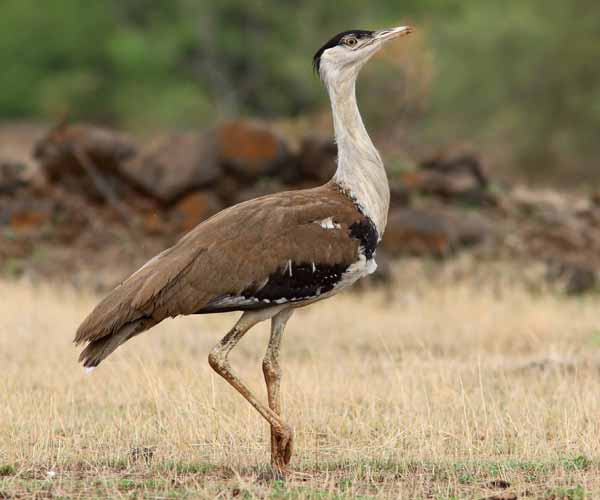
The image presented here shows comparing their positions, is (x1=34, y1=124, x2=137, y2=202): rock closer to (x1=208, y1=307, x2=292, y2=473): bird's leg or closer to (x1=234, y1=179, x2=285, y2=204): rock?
(x1=234, y1=179, x2=285, y2=204): rock

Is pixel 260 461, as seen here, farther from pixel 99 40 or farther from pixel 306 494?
pixel 99 40

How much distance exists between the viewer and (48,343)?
9.66 m

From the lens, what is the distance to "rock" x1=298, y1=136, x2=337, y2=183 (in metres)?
14.6

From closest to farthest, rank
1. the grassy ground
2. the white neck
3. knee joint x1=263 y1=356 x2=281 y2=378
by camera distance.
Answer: the grassy ground → knee joint x1=263 y1=356 x2=281 y2=378 → the white neck

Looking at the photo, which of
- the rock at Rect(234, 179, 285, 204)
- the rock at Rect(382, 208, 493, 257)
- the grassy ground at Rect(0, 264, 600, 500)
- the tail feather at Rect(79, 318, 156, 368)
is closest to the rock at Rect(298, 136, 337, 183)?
the rock at Rect(234, 179, 285, 204)

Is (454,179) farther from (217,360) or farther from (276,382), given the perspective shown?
(217,360)

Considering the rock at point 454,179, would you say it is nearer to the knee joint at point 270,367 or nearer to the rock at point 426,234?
the rock at point 426,234

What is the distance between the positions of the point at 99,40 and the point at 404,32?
1321 inches

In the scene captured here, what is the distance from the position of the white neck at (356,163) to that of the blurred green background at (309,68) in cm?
1620

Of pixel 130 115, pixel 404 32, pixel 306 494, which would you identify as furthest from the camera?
pixel 130 115

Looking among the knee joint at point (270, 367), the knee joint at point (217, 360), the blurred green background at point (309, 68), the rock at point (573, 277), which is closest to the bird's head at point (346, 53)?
the knee joint at point (270, 367)

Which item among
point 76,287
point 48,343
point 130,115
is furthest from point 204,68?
point 48,343

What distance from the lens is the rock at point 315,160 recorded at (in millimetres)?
14570

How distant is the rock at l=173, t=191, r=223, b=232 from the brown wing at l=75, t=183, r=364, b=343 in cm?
856
